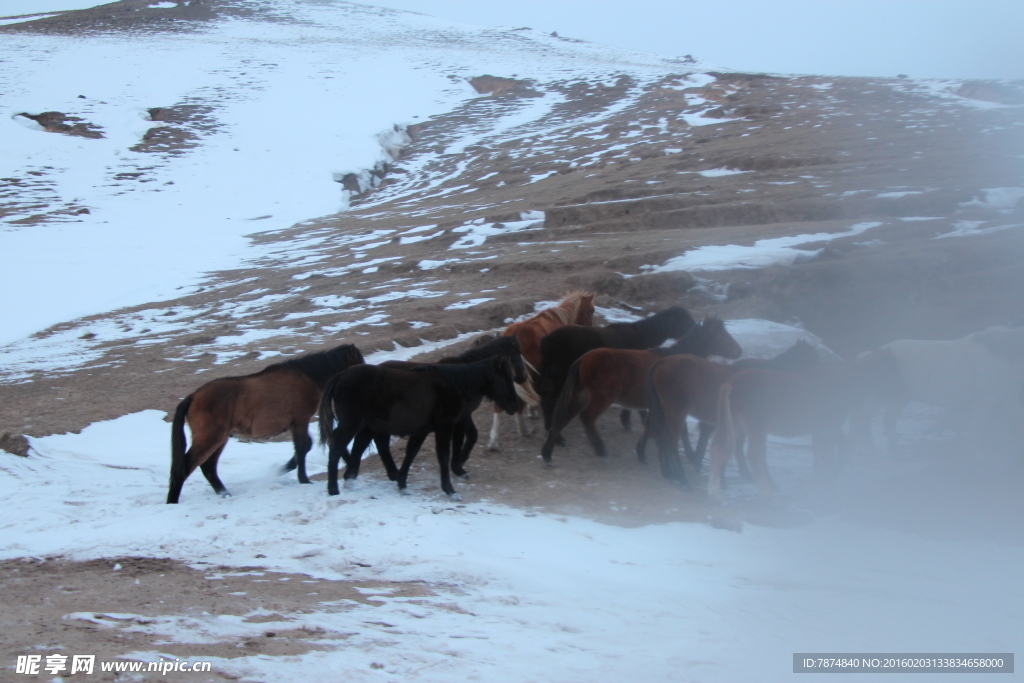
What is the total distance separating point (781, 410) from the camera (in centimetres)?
686

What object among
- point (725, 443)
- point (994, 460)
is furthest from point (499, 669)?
point (994, 460)

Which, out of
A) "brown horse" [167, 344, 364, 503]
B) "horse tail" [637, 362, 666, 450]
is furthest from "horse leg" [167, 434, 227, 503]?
"horse tail" [637, 362, 666, 450]

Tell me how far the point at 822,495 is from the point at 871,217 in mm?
11643

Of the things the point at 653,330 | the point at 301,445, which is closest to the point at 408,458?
the point at 301,445

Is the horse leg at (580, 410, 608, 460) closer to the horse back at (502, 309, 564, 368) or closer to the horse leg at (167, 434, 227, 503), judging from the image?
the horse back at (502, 309, 564, 368)

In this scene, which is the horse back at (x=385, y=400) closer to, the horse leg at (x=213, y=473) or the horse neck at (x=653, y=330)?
the horse leg at (x=213, y=473)

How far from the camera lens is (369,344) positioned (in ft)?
37.0

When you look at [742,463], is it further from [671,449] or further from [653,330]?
[653,330]

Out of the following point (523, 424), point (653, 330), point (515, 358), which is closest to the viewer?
point (515, 358)

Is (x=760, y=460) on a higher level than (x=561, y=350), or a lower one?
lower

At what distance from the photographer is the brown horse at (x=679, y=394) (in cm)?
720

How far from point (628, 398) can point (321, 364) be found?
3421 mm

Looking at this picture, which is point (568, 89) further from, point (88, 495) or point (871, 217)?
point (88, 495)

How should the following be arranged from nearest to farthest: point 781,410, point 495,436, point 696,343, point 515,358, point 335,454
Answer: point 335,454, point 781,410, point 515,358, point 495,436, point 696,343
